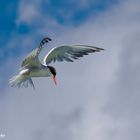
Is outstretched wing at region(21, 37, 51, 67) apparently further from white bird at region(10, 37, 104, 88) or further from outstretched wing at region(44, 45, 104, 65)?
outstretched wing at region(44, 45, 104, 65)

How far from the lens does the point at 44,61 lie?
22.4m

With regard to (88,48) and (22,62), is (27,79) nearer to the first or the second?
(22,62)

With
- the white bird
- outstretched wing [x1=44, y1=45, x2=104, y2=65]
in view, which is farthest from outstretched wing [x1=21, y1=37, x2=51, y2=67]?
outstretched wing [x1=44, y1=45, x2=104, y2=65]

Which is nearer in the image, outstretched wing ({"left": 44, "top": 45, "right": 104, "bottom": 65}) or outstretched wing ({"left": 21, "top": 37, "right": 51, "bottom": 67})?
outstretched wing ({"left": 21, "top": 37, "right": 51, "bottom": 67})

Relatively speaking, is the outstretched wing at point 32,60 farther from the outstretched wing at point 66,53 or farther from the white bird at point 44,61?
the outstretched wing at point 66,53

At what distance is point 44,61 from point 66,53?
855mm

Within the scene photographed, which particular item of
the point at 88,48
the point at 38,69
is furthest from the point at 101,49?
the point at 38,69

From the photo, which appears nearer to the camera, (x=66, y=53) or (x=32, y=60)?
(x=32, y=60)

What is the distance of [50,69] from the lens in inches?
861

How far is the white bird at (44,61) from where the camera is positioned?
69.6 feet

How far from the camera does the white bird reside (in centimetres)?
2120

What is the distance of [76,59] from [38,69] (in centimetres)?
126

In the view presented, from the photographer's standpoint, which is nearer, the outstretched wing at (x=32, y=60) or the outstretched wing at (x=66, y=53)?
the outstretched wing at (x=32, y=60)

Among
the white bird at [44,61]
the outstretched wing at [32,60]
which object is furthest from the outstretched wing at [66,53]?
the outstretched wing at [32,60]
